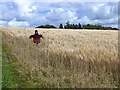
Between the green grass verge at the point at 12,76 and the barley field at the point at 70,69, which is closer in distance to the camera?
the barley field at the point at 70,69

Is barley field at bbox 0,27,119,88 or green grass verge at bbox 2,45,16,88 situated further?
green grass verge at bbox 2,45,16,88

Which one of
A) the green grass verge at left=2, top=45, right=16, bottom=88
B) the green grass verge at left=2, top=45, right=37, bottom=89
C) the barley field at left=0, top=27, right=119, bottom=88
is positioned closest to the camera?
the barley field at left=0, top=27, right=119, bottom=88

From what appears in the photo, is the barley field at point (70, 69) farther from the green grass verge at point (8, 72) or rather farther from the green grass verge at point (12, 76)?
the green grass verge at point (8, 72)

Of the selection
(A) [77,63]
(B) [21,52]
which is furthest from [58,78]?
(B) [21,52]

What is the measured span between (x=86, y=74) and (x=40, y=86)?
1.39 metres

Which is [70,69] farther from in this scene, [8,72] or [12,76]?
[8,72]

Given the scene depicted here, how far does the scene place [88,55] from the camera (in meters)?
10.3

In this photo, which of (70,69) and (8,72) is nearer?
(70,69)

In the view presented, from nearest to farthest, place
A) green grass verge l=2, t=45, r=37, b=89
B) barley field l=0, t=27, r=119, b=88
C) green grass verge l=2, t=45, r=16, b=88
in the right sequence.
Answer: barley field l=0, t=27, r=119, b=88 < green grass verge l=2, t=45, r=37, b=89 < green grass verge l=2, t=45, r=16, b=88

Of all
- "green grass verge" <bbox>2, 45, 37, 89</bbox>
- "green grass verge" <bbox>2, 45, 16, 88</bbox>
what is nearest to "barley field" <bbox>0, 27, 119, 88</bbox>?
"green grass verge" <bbox>2, 45, 37, 89</bbox>

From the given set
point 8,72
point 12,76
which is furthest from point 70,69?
point 8,72

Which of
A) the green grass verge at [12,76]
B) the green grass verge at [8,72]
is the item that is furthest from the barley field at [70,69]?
the green grass verge at [8,72]

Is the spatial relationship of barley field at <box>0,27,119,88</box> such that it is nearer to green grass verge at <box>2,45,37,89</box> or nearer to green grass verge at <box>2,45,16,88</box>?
green grass verge at <box>2,45,37,89</box>

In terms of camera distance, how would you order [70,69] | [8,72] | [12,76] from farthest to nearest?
[8,72] < [12,76] < [70,69]
